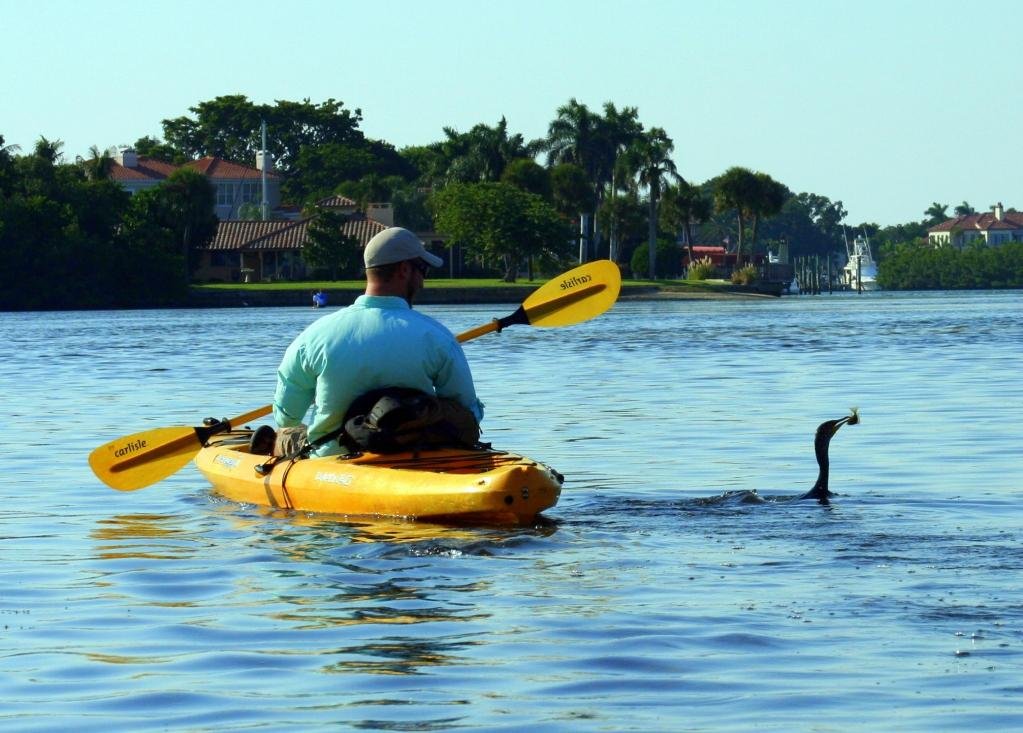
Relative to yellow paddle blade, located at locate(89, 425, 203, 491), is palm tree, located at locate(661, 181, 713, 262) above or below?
above

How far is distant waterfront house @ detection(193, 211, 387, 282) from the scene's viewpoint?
10650 centimetres

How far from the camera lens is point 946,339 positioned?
4159 centimetres

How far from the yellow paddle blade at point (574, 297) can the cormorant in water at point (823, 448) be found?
313cm

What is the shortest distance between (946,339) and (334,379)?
32685mm

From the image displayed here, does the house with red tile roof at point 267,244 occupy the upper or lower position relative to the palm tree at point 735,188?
lower

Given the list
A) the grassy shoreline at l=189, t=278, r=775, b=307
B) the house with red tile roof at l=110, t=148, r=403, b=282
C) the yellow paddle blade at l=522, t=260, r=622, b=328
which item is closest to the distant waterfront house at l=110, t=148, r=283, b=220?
the house with red tile roof at l=110, t=148, r=403, b=282

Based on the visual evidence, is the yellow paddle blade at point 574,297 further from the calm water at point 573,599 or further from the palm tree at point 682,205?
the palm tree at point 682,205

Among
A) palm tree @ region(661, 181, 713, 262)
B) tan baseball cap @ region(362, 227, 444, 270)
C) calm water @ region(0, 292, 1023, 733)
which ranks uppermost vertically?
palm tree @ region(661, 181, 713, 262)

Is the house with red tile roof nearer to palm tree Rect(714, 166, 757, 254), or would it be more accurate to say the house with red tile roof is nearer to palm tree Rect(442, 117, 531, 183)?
palm tree Rect(442, 117, 531, 183)

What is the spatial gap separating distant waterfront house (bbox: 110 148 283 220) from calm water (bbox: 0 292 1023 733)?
122660mm

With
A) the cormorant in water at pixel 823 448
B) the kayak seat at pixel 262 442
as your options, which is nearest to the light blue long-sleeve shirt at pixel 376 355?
the kayak seat at pixel 262 442

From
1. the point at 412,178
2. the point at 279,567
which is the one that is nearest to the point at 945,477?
the point at 279,567

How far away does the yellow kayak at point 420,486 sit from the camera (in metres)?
10.1

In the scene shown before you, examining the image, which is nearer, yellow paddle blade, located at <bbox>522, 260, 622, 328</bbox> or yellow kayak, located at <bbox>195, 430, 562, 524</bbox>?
yellow kayak, located at <bbox>195, 430, 562, 524</bbox>
